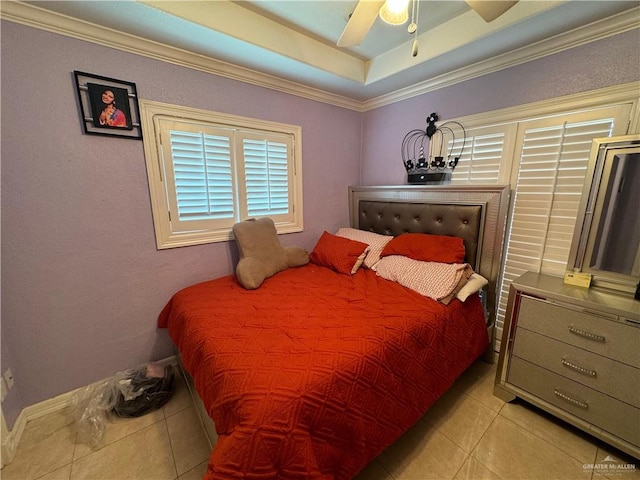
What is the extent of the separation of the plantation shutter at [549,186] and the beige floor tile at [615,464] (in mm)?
946

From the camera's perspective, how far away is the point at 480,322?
1728 mm

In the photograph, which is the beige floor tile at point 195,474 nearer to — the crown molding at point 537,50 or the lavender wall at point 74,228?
the lavender wall at point 74,228

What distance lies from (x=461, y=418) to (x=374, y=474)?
2.14 ft

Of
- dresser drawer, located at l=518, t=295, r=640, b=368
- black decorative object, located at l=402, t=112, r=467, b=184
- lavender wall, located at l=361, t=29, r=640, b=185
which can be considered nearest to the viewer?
dresser drawer, located at l=518, t=295, r=640, b=368

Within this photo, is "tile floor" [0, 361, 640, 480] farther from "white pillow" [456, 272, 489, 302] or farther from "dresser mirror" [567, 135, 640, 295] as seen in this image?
"dresser mirror" [567, 135, 640, 295]

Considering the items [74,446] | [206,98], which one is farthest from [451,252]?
[74,446]

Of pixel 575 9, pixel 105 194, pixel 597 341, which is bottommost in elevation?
pixel 597 341

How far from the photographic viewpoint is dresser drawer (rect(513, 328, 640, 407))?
3.97 feet

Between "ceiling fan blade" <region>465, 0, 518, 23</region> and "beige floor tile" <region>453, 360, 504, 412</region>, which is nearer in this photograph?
"ceiling fan blade" <region>465, 0, 518, 23</region>

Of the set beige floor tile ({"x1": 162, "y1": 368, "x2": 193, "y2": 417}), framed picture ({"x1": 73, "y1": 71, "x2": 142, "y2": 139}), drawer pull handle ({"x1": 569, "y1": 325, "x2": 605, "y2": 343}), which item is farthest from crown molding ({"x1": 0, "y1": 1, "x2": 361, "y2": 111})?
drawer pull handle ({"x1": 569, "y1": 325, "x2": 605, "y2": 343})

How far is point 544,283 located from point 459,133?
4.09 feet

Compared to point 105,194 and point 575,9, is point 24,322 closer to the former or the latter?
point 105,194

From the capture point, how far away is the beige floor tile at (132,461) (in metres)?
1.25

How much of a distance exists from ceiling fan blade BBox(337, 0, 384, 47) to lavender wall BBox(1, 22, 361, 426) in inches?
41.6
